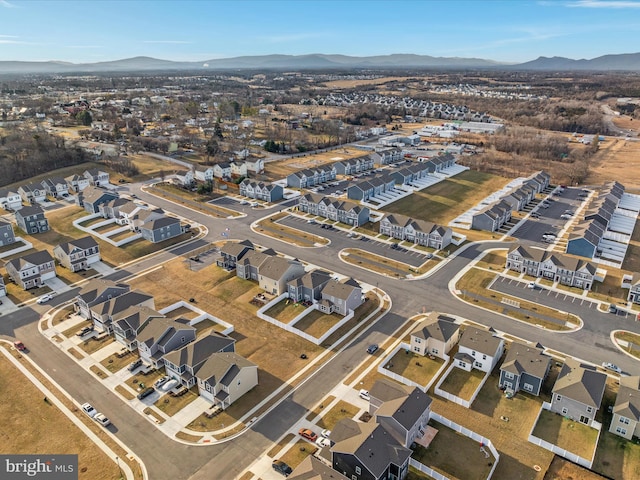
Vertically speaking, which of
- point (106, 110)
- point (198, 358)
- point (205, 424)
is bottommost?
point (205, 424)

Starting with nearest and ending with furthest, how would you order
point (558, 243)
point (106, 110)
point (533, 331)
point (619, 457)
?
point (619, 457)
point (533, 331)
point (558, 243)
point (106, 110)

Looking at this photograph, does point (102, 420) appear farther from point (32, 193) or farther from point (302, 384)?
point (32, 193)

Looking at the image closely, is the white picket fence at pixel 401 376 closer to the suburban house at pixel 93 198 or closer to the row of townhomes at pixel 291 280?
the row of townhomes at pixel 291 280

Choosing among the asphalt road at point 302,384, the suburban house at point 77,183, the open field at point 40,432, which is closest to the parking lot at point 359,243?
the asphalt road at point 302,384

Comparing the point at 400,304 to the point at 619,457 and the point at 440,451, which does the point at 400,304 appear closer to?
the point at 440,451

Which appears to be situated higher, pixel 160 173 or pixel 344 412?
pixel 160 173

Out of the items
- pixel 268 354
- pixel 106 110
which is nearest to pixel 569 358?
pixel 268 354
